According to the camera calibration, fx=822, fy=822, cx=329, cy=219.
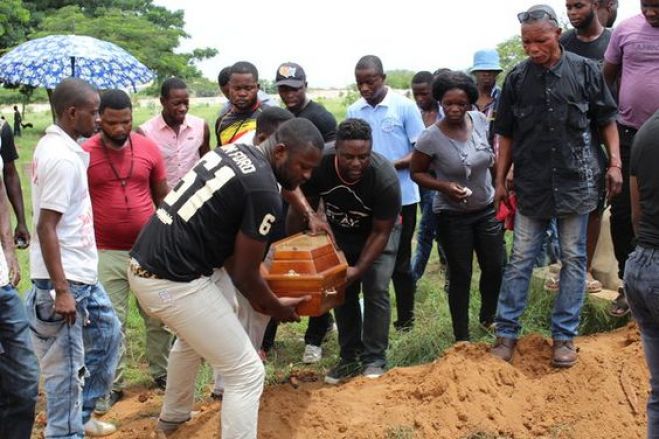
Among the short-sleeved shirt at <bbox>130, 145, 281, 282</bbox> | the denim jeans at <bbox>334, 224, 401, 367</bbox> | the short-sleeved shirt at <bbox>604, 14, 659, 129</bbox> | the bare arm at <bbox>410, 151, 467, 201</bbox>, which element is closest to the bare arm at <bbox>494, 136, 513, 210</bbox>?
the bare arm at <bbox>410, 151, 467, 201</bbox>

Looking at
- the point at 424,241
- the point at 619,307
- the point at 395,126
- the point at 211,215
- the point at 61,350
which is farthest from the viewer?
the point at 424,241

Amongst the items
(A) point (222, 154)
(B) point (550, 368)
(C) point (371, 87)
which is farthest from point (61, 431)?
(C) point (371, 87)

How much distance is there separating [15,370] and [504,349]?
9.53ft

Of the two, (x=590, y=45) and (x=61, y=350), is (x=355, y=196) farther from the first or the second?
(x=590, y=45)

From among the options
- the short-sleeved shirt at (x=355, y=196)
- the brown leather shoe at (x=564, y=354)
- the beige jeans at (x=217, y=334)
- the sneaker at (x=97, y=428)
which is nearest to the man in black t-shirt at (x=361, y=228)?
the short-sleeved shirt at (x=355, y=196)

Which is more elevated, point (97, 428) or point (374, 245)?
point (374, 245)

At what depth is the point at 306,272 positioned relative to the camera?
15.6 feet

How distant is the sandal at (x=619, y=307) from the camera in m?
5.77

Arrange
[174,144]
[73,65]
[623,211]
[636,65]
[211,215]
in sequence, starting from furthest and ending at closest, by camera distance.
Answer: [73,65], [174,144], [623,211], [636,65], [211,215]

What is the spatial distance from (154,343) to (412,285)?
2.12 meters

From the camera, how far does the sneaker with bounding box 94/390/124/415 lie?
551cm

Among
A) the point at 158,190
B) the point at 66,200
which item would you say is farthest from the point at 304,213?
the point at 66,200

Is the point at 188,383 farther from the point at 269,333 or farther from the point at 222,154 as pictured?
the point at 269,333

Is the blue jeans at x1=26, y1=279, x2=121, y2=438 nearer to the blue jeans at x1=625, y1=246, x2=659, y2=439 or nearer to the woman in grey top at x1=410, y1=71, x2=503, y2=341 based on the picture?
the woman in grey top at x1=410, y1=71, x2=503, y2=341
